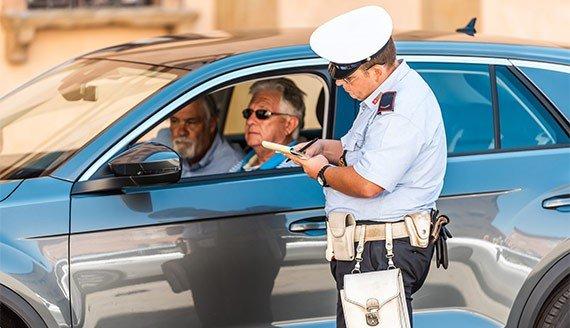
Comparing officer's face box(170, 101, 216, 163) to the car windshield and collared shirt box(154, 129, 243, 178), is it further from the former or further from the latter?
the car windshield

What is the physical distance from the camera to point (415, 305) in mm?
4809

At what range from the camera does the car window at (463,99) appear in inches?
197

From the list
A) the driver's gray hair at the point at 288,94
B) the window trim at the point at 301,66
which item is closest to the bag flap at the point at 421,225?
the window trim at the point at 301,66

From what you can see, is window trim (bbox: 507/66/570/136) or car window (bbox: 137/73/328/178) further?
car window (bbox: 137/73/328/178)

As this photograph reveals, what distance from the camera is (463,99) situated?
5055mm

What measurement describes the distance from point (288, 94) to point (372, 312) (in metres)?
1.38

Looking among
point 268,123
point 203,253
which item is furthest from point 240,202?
point 268,123

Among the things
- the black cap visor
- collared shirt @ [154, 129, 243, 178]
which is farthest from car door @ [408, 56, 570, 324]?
collared shirt @ [154, 129, 243, 178]

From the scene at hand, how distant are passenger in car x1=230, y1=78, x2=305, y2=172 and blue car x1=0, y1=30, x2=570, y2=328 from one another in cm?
18

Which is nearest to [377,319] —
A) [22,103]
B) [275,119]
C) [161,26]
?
[275,119]

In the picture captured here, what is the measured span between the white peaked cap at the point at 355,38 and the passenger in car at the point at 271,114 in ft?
3.62

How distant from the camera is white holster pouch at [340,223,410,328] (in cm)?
418

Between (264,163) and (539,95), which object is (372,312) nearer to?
(264,163)

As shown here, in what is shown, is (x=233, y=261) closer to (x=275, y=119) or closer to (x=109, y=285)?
(x=109, y=285)
